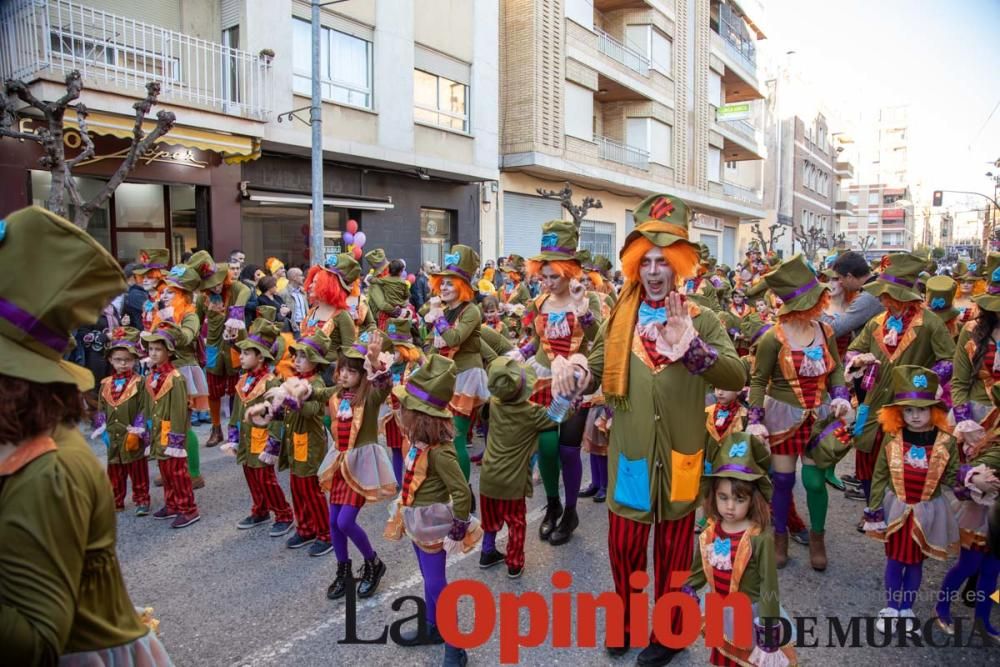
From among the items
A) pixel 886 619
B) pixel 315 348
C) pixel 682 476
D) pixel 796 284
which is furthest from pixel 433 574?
pixel 796 284

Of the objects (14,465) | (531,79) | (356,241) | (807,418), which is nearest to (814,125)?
(531,79)

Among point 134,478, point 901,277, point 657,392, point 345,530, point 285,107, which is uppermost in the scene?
point 285,107

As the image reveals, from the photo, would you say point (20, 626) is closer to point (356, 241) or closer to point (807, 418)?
point (807, 418)

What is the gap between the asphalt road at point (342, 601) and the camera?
12.1ft

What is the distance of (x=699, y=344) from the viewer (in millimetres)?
3109

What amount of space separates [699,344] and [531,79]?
61.3ft

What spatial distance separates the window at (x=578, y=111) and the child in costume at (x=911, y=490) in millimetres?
18827

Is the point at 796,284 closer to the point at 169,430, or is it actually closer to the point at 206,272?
the point at 169,430

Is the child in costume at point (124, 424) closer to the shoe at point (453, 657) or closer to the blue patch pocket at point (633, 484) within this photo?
the shoe at point (453, 657)

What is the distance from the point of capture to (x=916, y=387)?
3949 millimetres

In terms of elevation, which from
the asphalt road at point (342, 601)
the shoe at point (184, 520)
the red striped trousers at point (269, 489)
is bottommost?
the asphalt road at point (342, 601)

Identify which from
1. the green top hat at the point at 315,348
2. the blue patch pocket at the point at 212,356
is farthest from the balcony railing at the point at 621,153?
the green top hat at the point at 315,348

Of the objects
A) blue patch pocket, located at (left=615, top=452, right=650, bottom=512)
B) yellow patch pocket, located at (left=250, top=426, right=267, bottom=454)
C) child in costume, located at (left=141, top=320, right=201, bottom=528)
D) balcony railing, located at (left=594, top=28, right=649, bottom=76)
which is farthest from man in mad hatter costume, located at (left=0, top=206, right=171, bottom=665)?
balcony railing, located at (left=594, top=28, right=649, bottom=76)

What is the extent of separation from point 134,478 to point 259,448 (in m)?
1.47
